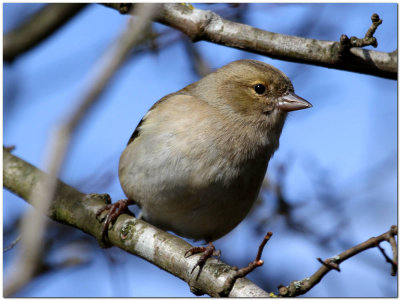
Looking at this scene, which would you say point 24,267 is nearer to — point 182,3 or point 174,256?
point 174,256

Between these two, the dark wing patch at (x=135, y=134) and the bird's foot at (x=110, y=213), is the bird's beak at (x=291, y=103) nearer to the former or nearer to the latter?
the dark wing patch at (x=135, y=134)

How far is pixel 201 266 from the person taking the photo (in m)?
3.41

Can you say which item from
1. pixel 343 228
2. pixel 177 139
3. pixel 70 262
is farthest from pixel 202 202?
pixel 343 228

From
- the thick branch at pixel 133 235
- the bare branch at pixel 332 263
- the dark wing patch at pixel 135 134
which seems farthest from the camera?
the dark wing patch at pixel 135 134

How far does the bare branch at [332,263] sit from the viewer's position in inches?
88.0

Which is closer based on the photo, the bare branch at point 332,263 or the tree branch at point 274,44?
the bare branch at point 332,263

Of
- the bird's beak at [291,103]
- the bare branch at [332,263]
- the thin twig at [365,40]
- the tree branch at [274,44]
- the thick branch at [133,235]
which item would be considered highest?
the thin twig at [365,40]

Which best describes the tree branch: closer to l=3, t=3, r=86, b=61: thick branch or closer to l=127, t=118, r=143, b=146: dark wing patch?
l=3, t=3, r=86, b=61: thick branch

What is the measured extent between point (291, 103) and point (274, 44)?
2.24 feet

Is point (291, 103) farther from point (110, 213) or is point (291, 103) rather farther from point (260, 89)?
point (110, 213)

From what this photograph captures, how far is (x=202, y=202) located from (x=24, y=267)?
212 centimetres

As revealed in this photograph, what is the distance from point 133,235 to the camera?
153 inches

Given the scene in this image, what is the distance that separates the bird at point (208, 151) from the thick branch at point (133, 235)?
18 cm

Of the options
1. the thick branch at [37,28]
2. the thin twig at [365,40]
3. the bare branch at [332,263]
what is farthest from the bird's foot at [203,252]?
the thick branch at [37,28]
